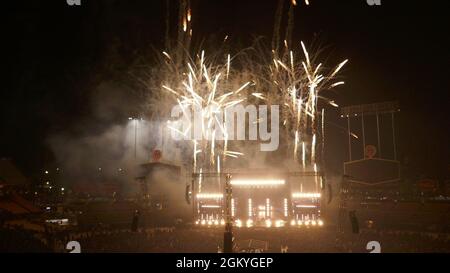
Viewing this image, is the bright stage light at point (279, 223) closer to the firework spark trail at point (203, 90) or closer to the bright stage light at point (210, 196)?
the bright stage light at point (210, 196)

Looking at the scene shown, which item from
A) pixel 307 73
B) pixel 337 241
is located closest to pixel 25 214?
pixel 337 241

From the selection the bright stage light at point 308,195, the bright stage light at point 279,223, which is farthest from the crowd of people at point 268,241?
the bright stage light at point 308,195

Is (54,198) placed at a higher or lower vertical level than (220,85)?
lower

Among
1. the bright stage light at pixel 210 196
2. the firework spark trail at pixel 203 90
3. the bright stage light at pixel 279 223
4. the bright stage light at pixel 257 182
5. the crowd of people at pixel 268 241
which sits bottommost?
the crowd of people at pixel 268 241

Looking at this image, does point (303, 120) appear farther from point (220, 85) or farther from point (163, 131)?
point (163, 131)

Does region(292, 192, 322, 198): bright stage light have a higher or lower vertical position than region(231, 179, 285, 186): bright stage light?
lower

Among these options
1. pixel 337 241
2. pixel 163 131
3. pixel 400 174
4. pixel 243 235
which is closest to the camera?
pixel 337 241

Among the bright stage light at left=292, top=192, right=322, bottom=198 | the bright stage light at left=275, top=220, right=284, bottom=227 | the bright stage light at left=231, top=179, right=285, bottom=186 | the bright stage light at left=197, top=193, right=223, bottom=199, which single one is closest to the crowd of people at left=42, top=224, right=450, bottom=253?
Result: the bright stage light at left=275, top=220, right=284, bottom=227

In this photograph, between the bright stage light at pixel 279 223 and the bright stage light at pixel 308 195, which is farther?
the bright stage light at pixel 308 195

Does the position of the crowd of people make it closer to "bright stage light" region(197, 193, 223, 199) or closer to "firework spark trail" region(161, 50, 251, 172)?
"bright stage light" region(197, 193, 223, 199)

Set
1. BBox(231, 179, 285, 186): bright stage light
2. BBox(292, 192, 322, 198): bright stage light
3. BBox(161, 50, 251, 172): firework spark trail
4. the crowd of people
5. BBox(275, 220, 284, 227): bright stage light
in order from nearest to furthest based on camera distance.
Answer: the crowd of people → BBox(275, 220, 284, 227): bright stage light → BBox(292, 192, 322, 198): bright stage light → BBox(231, 179, 285, 186): bright stage light → BBox(161, 50, 251, 172): firework spark trail

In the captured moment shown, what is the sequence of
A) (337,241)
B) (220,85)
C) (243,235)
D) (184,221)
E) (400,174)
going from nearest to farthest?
1. (337,241)
2. (243,235)
3. (184,221)
4. (220,85)
5. (400,174)
